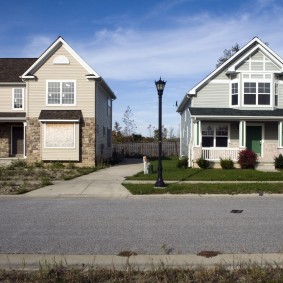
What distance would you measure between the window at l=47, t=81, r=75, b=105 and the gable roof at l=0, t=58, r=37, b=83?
3.91m

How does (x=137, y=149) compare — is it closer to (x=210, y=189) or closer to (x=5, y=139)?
(x=5, y=139)

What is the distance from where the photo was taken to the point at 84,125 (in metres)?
26.3

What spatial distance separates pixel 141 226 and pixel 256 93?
19.4 metres

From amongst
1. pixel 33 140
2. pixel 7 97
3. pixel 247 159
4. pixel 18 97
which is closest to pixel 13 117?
pixel 18 97

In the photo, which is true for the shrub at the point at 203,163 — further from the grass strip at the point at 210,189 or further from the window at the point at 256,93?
Result: the grass strip at the point at 210,189

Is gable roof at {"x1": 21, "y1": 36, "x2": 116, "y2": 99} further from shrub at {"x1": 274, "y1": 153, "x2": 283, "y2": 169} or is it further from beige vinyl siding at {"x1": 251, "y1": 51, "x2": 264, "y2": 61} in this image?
shrub at {"x1": 274, "y1": 153, "x2": 283, "y2": 169}

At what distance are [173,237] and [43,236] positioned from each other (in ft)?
7.64

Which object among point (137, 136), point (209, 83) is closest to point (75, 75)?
point (209, 83)

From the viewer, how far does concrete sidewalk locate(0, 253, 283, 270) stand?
18.0ft

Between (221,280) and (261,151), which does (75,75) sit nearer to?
(261,151)

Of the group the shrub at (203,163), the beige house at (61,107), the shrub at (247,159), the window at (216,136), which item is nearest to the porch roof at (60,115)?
the beige house at (61,107)

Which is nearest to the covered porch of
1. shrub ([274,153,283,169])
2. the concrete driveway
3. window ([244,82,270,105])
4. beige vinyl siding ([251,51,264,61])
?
window ([244,82,270,105])

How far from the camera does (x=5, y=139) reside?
98.0 feet

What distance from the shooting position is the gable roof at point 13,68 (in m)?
29.1
